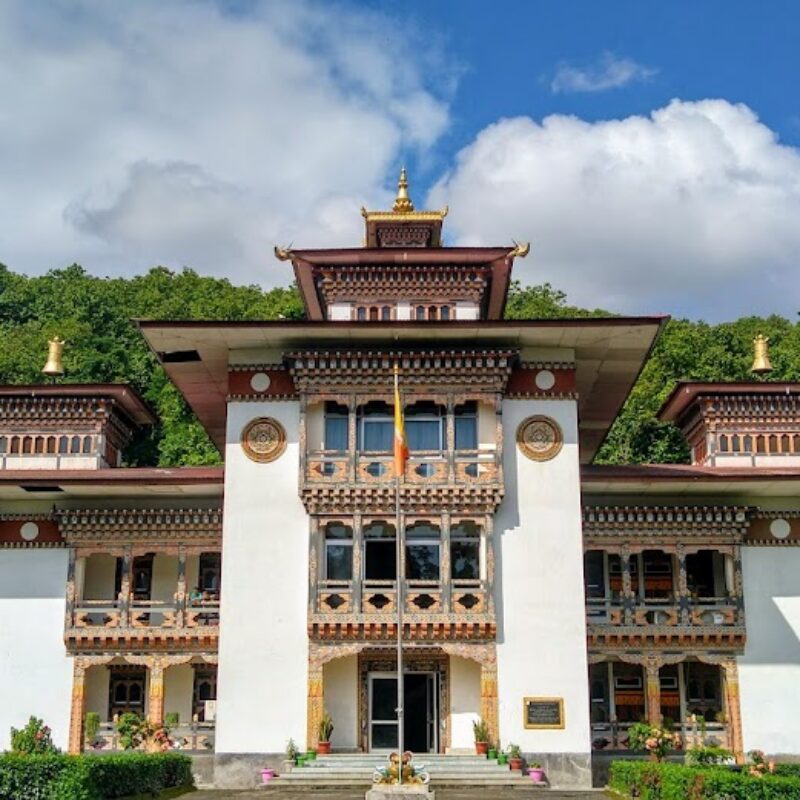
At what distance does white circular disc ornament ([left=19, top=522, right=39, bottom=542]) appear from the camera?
32656 mm

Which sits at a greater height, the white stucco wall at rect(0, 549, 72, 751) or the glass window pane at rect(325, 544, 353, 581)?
the glass window pane at rect(325, 544, 353, 581)

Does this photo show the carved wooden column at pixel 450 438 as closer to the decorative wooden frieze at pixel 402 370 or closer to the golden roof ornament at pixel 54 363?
the decorative wooden frieze at pixel 402 370

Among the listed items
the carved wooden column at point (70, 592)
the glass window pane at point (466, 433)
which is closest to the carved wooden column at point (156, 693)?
the carved wooden column at point (70, 592)

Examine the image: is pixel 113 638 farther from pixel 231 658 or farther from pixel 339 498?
pixel 339 498

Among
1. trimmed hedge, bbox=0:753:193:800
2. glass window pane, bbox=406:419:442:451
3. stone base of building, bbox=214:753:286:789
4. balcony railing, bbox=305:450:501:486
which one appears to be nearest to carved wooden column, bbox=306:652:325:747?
stone base of building, bbox=214:753:286:789

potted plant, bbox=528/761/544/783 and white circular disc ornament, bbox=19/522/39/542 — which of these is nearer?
potted plant, bbox=528/761/544/783

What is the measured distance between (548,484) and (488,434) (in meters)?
1.95

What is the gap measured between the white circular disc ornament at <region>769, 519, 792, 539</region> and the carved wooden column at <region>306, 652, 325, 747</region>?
13.1m

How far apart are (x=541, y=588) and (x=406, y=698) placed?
14.5ft

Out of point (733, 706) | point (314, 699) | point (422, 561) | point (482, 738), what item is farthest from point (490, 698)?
point (733, 706)

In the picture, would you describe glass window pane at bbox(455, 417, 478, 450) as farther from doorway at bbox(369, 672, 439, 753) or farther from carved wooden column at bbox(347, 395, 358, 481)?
doorway at bbox(369, 672, 439, 753)

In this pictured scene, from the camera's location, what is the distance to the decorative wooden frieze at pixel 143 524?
3222 cm

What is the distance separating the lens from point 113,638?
3145cm

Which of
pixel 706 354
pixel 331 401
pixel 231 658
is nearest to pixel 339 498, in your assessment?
pixel 331 401
